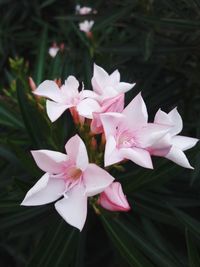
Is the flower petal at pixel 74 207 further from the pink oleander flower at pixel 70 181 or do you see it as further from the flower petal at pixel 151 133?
the flower petal at pixel 151 133

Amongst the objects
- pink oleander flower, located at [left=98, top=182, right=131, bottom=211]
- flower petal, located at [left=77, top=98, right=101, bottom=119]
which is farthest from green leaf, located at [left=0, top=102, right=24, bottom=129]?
pink oleander flower, located at [left=98, top=182, right=131, bottom=211]

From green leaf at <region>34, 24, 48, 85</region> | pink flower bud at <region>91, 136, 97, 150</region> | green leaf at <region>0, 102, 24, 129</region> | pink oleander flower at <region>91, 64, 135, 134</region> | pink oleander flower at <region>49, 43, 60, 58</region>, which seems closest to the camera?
pink oleander flower at <region>91, 64, 135, 134</region>

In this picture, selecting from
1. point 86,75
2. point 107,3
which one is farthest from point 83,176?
point 107,3

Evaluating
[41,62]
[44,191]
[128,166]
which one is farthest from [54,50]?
[44,191]

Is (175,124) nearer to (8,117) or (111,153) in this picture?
(111,153)

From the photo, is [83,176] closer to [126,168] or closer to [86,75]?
[126,168]

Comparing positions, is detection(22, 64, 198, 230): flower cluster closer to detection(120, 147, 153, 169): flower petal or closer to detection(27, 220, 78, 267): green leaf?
detection(120, 147, 153, 169): flower petal
